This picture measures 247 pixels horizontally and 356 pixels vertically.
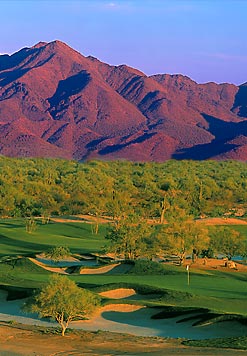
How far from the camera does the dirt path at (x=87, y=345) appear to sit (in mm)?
27094

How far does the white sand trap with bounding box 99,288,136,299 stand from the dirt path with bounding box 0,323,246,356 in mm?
7059

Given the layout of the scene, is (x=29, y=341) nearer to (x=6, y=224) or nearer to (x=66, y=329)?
(x=66, y=329)

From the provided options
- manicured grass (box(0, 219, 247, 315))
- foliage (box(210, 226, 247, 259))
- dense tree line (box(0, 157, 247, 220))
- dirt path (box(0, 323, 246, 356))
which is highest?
dense tree line (box(0, 157, 247, 220))

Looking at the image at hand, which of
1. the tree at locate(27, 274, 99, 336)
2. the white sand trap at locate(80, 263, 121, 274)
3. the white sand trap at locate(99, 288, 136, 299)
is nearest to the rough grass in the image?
the tree at locate(27, 274, 99, 336)

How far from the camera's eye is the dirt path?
27094mm

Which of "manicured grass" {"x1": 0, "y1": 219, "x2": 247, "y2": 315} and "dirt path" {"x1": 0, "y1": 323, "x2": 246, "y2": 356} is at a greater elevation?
"manicured grass" {"x1": 0, "y1": 219, "x2": 247, "y2": 315}

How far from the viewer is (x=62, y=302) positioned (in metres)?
30.5

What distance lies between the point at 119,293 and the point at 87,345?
10172 mm

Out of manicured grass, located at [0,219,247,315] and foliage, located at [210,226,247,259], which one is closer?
manicured grass, located at [0,219,247,315]

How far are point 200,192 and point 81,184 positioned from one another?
17247 mm

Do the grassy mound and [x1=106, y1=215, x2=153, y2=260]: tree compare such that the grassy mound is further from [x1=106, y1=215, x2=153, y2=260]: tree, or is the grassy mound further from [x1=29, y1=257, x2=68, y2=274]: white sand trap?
[x1=106, y1=215, x2=153, y2=260]: tree

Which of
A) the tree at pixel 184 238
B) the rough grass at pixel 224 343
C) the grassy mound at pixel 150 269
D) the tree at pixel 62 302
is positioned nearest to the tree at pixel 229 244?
the tree at pixel 184 238

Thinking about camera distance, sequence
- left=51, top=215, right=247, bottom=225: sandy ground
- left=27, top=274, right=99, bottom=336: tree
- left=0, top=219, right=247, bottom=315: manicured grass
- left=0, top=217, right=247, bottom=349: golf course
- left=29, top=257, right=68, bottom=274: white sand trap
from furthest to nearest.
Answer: left=51, top=215, right=247, bottom=225: sandy ground < left=29, top=257, right=68, bottom=274: white sand trap < left=0, top=219, right=247, bottom=315: manicured grass < left=0, top=217, right=247, bottom=349: golf course < left=27, top=274, right=99, bottom=336: tree

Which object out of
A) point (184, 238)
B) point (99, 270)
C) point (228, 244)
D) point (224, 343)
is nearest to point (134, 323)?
point (224, 343)
